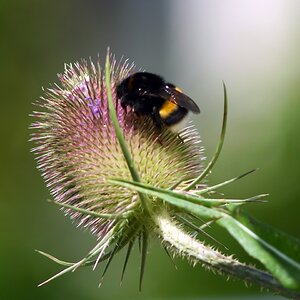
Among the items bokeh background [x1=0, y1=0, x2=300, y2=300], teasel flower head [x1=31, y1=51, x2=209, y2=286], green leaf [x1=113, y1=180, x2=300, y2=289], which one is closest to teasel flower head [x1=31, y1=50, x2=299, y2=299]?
teasel flower head [x1=31, y1=51, x2=209, y2=286]

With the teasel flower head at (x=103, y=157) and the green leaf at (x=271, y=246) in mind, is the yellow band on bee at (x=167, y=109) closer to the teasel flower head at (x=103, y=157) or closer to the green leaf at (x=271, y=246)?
the teasel flower head at (x=103, y=157)

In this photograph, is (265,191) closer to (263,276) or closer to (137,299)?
(137,299)

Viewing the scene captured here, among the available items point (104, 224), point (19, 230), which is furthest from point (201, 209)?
point (19, 230)

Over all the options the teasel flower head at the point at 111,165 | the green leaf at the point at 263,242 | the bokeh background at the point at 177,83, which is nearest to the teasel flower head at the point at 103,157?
the teasel flower head at the point at 111,165

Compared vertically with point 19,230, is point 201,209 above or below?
above

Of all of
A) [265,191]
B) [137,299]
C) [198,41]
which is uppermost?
[198,41]

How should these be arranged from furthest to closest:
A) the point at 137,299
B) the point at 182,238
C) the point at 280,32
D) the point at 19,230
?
the point at 280,32, the point at 19,230, the point at 137,299, the point at 182,238

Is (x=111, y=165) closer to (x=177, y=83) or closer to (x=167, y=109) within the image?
(x=167, y=109)

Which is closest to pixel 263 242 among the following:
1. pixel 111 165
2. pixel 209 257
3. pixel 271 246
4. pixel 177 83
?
pixel 271 246
